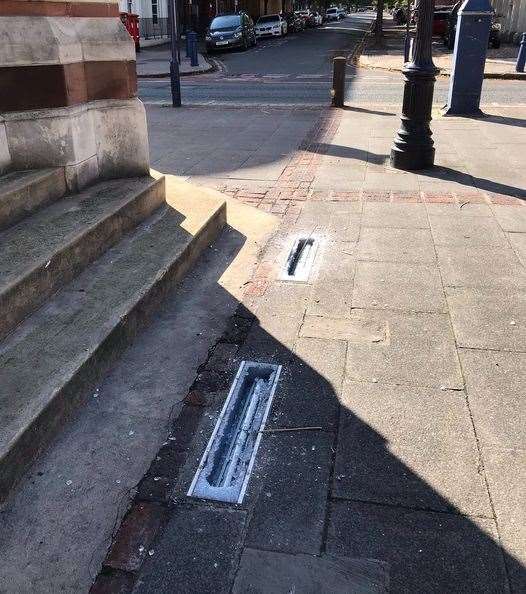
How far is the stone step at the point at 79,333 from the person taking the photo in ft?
10.2

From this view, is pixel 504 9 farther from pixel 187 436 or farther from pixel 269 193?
pixel 187 436

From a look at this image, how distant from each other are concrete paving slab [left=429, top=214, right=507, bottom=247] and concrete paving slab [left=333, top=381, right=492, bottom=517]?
2857mm

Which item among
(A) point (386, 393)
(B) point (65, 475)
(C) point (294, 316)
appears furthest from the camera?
(C) point (294, 316)

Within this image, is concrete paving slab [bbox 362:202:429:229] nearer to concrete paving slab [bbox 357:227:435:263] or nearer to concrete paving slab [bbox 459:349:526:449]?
concrete paving slab [bbox 357:227:435:263]

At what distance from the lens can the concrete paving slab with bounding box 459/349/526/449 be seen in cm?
337

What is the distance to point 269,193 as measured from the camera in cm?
805

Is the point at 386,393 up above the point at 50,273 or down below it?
below

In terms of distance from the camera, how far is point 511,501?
292 cm

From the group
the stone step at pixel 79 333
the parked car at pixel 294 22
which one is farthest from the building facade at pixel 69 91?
the parked car at pixel 294 22

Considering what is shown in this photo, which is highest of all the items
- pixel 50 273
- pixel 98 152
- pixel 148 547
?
pixel 98 152

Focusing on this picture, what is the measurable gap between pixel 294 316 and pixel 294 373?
862 millimetres

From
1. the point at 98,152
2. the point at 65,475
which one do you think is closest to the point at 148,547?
the point at 65,475

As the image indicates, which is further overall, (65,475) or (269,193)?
(269,193)

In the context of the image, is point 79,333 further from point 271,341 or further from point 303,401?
point 303,401
